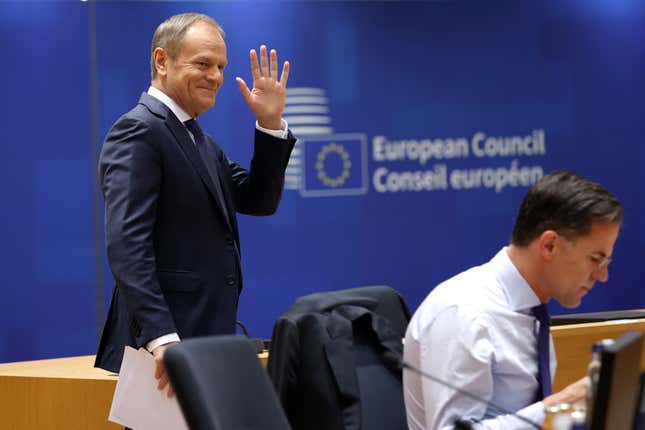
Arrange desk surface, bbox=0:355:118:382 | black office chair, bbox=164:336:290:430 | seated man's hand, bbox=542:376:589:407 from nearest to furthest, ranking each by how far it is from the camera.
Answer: black office chair, bbox=164:336:290:430 < seated man's hand, bbox=542:376:589:407 < desk surface, bbox=0:355:118:382

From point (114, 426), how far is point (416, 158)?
2.83m

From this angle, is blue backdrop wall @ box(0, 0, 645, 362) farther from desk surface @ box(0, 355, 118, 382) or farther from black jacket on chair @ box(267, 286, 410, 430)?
black jacket on chair @ box(267, 286, 410, 430)

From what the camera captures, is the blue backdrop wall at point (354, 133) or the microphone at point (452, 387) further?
the blue backdrop wall at point (354, 133)

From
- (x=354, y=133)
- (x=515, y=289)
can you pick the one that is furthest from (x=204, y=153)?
(x=354, y=133)

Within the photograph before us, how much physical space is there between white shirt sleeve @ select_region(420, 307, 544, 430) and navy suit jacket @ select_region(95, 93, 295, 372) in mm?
832

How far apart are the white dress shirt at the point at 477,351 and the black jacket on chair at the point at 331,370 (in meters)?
0.07

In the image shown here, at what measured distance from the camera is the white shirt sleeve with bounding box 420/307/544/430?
7.14 feet

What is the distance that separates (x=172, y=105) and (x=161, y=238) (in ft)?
1.24

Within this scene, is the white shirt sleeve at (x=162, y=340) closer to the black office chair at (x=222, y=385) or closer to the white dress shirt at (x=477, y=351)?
the white dress shirt at (x=477, y=351)

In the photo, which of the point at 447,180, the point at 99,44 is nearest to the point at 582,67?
the point at 447,180

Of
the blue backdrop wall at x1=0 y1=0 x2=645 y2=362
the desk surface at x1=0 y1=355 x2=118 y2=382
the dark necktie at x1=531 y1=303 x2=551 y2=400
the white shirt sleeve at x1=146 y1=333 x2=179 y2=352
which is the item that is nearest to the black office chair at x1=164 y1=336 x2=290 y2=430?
the dark necktie at x1=531 y1=303 x2=551 y2=400

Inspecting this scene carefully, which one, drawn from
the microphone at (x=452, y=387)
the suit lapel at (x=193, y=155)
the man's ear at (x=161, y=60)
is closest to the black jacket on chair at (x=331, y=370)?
the microphone at (x=452, y=387)

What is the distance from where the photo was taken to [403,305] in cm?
269

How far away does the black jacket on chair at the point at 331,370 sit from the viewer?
235 centimetres
